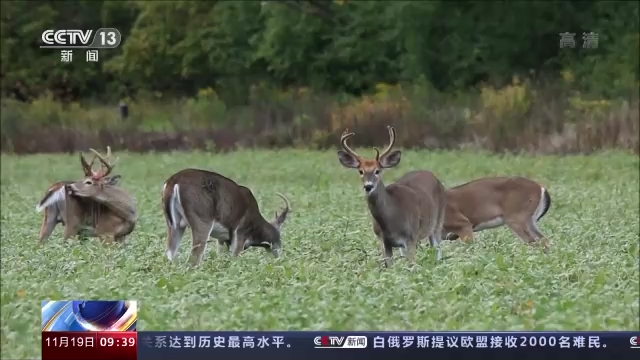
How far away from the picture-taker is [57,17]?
3.96 m

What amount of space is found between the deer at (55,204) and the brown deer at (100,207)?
0.5 inches

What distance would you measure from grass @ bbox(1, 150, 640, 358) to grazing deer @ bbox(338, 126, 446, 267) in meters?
0.05

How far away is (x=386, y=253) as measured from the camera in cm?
450

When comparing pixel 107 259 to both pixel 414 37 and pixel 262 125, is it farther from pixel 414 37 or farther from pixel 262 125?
pixel 414 37

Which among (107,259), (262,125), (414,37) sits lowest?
(107,259)

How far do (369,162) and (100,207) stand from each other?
104 cm

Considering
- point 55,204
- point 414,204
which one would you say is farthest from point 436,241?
point 55,204

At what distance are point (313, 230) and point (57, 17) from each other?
126 centimetres

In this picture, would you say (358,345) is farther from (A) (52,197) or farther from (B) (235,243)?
(A) (52,197)

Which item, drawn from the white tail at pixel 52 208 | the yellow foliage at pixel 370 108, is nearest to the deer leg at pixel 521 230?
the yellow foliage at pixel 370 108

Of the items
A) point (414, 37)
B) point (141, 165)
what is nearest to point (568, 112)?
point (414, 37)

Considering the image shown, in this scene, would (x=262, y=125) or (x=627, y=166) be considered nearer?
(x=262, y=125)

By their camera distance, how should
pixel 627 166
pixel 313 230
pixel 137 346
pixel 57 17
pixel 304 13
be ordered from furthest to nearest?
pixel 627 166 < pixel 304 13 < pixel 313 230 < pixel 57 17 < pixel 137 346
